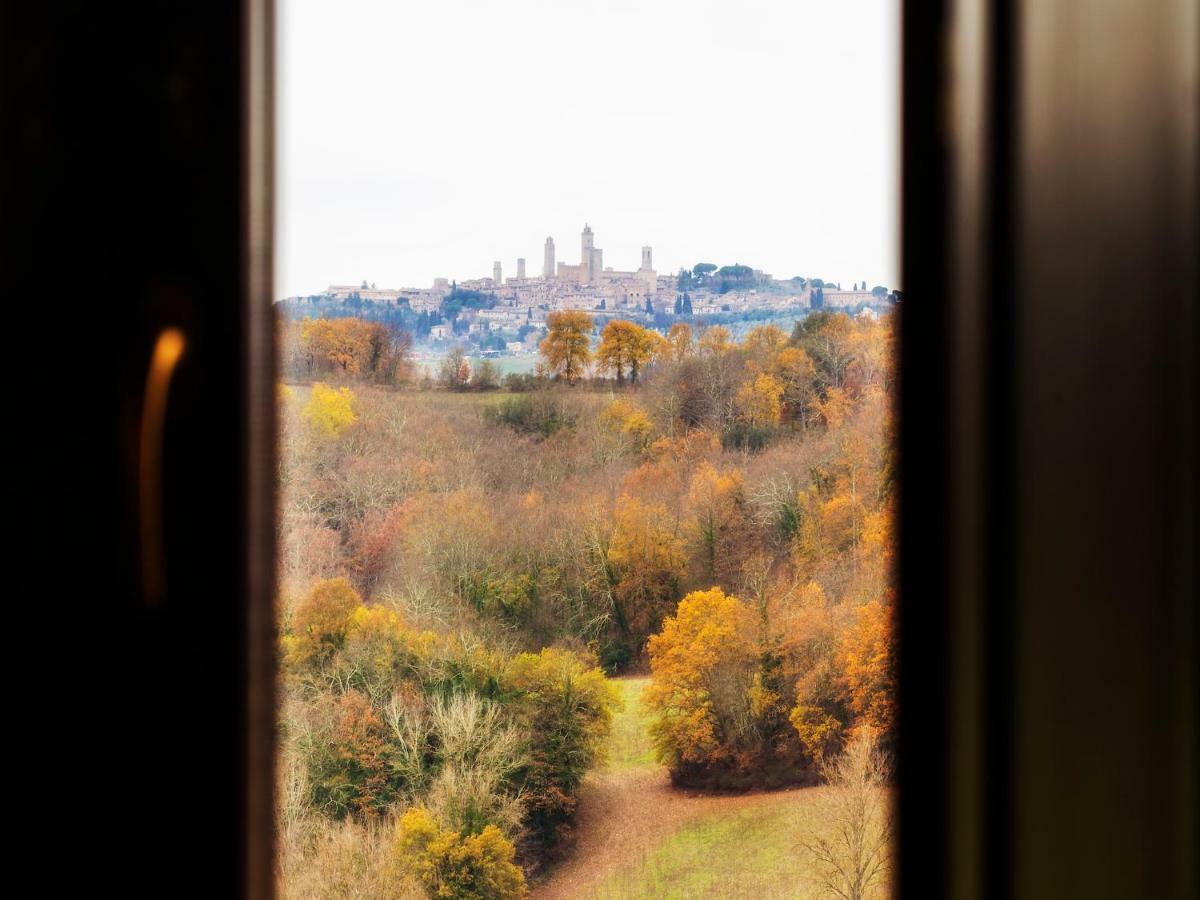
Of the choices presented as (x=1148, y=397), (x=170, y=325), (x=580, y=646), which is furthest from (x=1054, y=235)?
(x=580, y=646)

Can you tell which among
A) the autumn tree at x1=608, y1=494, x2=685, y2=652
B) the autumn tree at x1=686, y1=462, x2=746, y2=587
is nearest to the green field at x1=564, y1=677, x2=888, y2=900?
the autumn tree at x1=608, y1=494, x2=685, y2=652

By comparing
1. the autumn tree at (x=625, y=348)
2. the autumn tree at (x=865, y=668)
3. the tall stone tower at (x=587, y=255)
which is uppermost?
the tall stone tower at (x=587, y=255)

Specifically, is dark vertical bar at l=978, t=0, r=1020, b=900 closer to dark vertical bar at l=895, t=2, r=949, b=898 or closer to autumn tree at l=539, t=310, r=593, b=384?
dark vertical bar at l=895, t=2, r=949, b=898

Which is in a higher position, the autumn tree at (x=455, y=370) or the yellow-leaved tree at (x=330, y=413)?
the autumn tree at (x=455, y=370)

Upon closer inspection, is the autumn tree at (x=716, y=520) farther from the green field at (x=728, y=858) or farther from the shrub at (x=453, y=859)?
the shrub at (x=453, y=859)

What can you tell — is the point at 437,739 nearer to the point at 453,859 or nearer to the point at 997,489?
the point at 453,859

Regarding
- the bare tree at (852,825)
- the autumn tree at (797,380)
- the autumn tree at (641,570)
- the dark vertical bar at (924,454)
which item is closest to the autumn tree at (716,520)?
the autumn tree at (641,570)

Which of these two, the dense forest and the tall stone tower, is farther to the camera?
the tall stone tower
